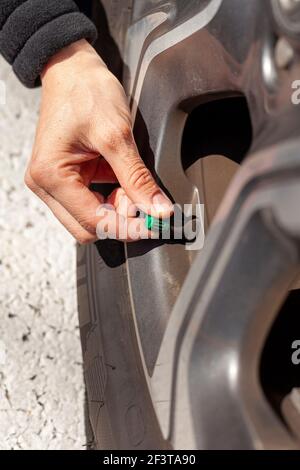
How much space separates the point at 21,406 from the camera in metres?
1.10

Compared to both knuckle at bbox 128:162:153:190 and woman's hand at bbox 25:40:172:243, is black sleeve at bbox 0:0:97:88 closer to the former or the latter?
woman's hand at bbox 25:40:172:243

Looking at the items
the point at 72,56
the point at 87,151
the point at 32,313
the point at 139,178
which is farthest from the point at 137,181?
the point at 32,313

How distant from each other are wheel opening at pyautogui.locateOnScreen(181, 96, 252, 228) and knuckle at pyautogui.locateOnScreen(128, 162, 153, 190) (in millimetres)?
69

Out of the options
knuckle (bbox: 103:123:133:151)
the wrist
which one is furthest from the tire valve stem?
the wrist

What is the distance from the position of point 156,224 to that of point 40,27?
0.36 meters

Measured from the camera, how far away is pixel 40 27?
1019mm

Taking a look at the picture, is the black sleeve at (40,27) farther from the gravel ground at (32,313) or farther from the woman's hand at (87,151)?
the gravel ground at (32,313)

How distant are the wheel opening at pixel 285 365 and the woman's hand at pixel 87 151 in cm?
21

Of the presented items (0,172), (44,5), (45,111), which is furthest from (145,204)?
(0,172)

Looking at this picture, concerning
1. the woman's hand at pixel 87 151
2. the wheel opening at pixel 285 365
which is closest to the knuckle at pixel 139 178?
the woman's hand at pixel 87 151

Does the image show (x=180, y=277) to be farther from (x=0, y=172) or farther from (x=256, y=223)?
(x=0, y=172)

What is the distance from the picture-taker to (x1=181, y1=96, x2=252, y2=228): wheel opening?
939mm

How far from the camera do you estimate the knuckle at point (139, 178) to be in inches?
35.0

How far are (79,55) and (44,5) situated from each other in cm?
9
